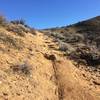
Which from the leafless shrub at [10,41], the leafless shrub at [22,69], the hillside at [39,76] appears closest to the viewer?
the hillside at [39,76]

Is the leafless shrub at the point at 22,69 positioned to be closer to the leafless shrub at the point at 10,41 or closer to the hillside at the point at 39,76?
the hillside at the point at 39,76

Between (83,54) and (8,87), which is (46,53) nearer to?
(83,54)

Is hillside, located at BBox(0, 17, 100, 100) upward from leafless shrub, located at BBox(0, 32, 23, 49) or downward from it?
downward

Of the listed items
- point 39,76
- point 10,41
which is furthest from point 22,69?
point 10,41

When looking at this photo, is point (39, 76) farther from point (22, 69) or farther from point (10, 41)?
point (10, 41)

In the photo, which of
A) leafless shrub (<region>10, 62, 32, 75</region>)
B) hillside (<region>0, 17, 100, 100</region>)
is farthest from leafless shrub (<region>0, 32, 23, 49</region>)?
leafless shrub (<region>10, 62, 32, 75</region>)

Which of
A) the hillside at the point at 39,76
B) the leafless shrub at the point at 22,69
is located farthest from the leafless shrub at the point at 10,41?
the leafless shrub at the point at 22,69

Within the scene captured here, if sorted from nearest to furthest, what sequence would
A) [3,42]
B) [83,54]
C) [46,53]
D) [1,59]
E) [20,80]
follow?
[20,80] → [1,59] → [3,42] → [46,53] → [83,54]

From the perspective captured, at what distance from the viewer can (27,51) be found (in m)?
14.0

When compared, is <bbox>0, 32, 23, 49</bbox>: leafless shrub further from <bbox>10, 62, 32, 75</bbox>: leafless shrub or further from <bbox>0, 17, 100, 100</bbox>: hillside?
<bbox>10, 62, 32, 75</bbox>: leafless shrub

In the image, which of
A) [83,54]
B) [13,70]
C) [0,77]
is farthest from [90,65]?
[0,77]

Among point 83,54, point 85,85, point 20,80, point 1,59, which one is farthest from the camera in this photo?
point 83,54

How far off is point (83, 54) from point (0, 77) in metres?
7.69

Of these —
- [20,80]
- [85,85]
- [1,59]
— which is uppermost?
[1,59]
